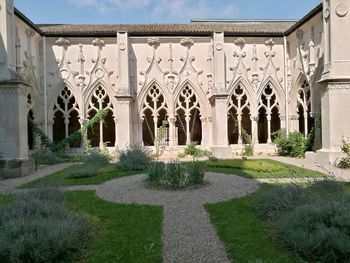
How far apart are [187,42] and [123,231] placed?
44.7ft

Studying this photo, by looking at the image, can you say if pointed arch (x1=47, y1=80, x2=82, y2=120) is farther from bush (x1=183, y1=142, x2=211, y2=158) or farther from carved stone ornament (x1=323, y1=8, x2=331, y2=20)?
carved stone ornament (x1=323, y1=8, x2=331, y2=20)

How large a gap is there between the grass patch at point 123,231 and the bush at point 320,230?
168cm

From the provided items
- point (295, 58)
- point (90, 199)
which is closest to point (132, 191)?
point (90, 199)

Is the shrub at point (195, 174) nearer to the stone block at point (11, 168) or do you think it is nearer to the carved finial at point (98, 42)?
the stone block at point (11, 168)

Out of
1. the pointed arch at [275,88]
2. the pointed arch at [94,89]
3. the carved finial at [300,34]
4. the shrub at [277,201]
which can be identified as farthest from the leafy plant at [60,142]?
the shrub at [277,201]

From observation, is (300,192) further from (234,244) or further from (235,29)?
(235,29)

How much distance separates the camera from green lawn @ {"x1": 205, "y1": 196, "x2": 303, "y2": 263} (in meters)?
3.77

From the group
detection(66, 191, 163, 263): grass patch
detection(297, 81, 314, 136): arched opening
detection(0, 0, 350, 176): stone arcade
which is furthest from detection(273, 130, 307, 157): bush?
detection(66, 191, 163, 263): grass patch

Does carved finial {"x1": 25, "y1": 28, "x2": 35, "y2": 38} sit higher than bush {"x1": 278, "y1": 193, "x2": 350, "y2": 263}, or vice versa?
carved finial {"x1": 25, "y1": 28, "x2": 35, "y2": 38}

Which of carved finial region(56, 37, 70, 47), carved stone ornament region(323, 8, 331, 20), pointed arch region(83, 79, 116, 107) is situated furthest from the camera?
pointed arch region(83, 79, 116, 107)

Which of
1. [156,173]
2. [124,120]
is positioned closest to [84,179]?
[156,173]

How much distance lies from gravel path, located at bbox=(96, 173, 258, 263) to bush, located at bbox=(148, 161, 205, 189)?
1.00 ft

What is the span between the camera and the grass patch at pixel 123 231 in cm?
387

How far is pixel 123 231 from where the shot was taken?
4.74 meters
